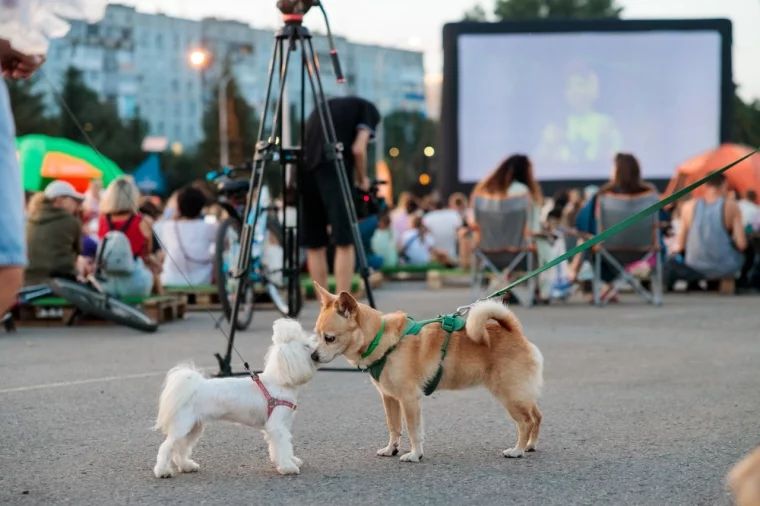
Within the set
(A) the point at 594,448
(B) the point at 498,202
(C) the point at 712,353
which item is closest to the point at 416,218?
(B) the point at 498,202

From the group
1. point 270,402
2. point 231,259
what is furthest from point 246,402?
point 231,259

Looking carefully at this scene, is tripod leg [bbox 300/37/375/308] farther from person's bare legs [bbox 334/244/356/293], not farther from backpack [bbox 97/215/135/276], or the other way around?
backpack [bbox 97/215/135/276]

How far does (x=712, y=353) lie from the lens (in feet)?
28.8

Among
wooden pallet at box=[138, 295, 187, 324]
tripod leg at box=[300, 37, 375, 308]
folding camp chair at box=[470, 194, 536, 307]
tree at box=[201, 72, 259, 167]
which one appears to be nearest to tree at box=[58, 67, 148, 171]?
tree at box=[201, 72, 259, 167]

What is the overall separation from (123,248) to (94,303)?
0.66 m

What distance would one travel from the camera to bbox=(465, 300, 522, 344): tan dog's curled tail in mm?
5004

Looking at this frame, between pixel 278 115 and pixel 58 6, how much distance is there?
3.21 m

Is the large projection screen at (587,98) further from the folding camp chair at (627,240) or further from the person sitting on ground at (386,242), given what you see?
the folding camp chair at (627,240)

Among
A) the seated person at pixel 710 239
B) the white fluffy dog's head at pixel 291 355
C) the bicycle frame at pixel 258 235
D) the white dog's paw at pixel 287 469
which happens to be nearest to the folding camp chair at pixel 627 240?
the seated person at pixel 710 239

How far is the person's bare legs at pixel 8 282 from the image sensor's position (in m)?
3.85

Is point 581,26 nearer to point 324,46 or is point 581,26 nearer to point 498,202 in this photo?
point 498,202

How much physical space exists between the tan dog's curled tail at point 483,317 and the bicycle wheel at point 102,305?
608cm

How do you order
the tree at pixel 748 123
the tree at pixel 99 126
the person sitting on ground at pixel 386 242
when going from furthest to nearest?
the tree at pixel 99 126 < the tree at pixel 748 123 < the person sitting on ground at pixel 386 242

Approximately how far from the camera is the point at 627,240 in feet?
45.5
